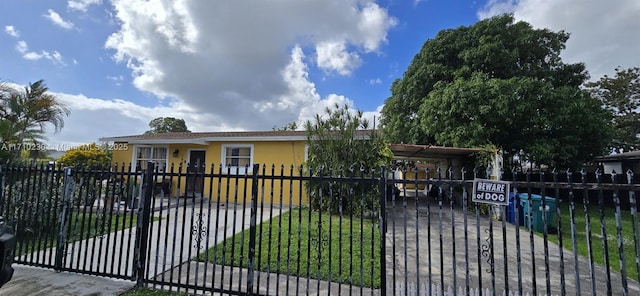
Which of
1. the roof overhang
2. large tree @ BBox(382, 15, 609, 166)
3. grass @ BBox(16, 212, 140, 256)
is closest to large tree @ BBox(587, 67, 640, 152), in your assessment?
the roof overhang

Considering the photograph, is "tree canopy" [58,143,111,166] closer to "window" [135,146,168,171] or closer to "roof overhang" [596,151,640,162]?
"window" [135,146,168,171]

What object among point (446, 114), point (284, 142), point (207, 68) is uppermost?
point (207, 68)

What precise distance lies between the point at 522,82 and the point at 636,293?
37.9 feet

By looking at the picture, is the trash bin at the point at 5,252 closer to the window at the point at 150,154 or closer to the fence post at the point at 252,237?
the fence post at the point at 252,237

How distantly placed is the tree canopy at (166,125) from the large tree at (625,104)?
1757 inches

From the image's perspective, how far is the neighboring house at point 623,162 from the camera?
17.0m

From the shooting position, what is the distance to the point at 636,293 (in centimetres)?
424

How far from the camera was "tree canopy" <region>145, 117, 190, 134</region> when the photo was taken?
38.4 metres

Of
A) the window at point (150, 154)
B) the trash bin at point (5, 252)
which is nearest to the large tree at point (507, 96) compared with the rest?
the window at point (150, 154)

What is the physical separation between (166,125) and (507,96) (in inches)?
1535

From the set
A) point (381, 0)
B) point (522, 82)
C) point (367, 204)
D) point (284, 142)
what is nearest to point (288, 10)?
point (381, 0)

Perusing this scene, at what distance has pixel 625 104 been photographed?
21.8m

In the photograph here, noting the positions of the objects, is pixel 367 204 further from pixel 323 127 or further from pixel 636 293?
pixel 636 293

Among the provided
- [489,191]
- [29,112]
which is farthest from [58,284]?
[29,112]
